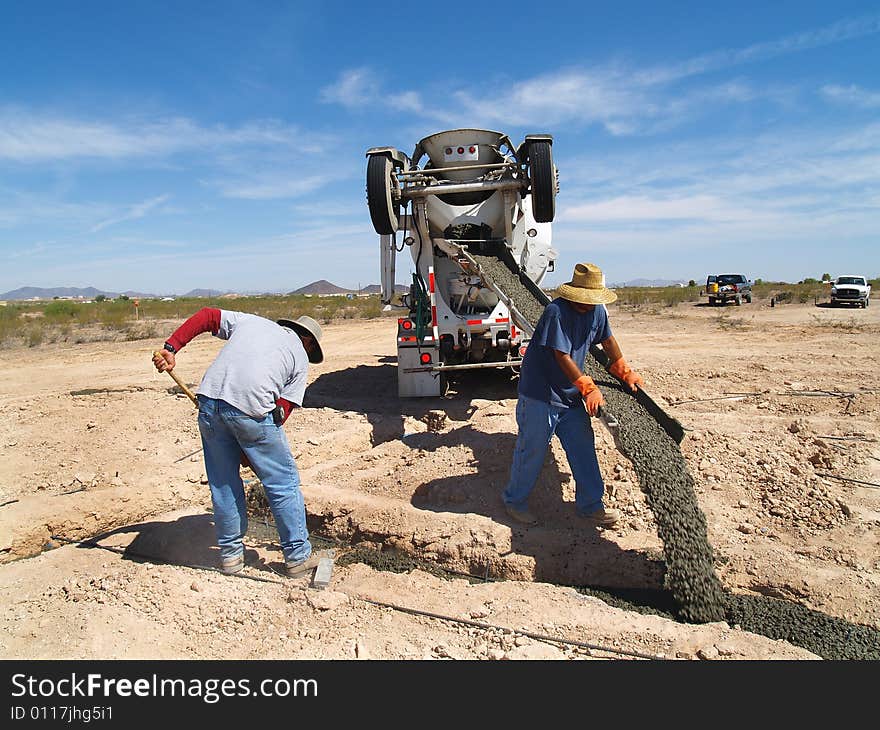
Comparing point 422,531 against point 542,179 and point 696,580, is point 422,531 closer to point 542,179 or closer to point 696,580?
point 696,580

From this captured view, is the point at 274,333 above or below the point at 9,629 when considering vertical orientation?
above

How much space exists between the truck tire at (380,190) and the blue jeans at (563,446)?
3.25 metres

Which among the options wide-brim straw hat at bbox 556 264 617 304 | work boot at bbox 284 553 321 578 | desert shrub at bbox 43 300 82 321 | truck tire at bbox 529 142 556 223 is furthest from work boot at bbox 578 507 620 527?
desert shrub at bbox 43 300 82 321

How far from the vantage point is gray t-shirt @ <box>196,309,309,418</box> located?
3.07 m

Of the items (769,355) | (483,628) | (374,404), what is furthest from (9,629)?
(769,355)

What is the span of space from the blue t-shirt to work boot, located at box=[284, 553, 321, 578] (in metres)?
1.76

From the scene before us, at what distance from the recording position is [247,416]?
3.09 meters

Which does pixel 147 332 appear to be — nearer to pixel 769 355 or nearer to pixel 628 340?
pixel 628 340

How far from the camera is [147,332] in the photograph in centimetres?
1817

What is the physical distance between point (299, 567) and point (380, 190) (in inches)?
164

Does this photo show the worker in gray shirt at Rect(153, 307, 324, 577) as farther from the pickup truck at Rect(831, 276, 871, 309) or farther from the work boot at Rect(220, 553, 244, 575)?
the pickup truck at Rect(831, 276, 871, 309)

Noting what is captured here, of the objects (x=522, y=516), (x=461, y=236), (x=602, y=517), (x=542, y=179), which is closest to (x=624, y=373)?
(x=602, y=517)

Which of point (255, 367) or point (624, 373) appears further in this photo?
point (624, 373)

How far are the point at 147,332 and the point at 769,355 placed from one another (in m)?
17.8
